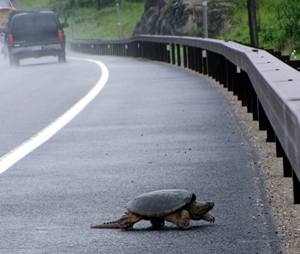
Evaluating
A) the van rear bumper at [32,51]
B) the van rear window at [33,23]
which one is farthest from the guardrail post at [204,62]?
the van rear window at [33,23]

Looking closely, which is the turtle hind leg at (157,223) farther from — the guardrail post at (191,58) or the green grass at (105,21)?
the green grass at (105,21)

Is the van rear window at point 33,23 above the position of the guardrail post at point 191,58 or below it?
below

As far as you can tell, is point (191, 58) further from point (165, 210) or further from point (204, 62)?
point (165, 210)

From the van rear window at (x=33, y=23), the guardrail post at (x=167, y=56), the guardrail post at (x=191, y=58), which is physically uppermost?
the guardrail post at (x=191, y=58)

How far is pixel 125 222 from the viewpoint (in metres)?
7.87

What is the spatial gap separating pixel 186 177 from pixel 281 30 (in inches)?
1787

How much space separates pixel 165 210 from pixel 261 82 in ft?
14.5

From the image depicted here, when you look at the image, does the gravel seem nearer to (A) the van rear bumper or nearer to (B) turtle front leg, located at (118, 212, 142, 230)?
(B) turtle front leg, located at (118, 212, 142, 230)

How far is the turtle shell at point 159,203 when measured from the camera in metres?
7.65

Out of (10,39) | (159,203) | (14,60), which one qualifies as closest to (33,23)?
(10,39)

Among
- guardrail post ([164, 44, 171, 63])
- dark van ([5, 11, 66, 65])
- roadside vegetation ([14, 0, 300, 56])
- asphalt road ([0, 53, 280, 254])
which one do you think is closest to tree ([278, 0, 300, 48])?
roadside vegetation ([14, 0, 300, 56])

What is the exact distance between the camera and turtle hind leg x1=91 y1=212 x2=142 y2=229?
307 inches

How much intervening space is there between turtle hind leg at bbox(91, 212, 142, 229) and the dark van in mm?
38594

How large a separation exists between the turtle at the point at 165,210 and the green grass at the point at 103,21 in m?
99.8
